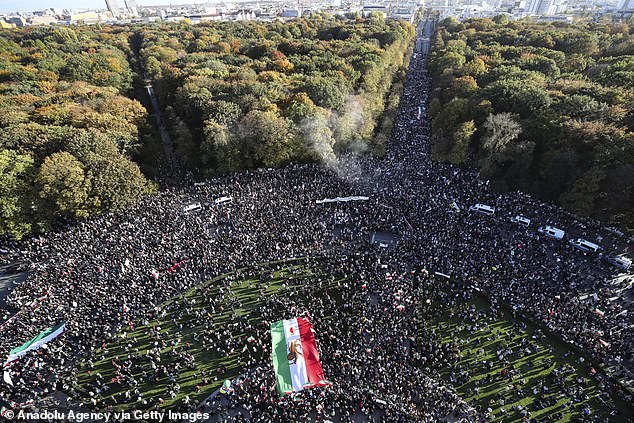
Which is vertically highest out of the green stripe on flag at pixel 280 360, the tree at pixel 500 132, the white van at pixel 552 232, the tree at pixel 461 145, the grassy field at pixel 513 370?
the tree at pixel 500 132

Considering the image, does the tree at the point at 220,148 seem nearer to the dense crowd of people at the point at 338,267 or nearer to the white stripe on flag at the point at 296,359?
the dense crowd of people at the point at 338,267

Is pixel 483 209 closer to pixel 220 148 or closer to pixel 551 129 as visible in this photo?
pixel 551 129

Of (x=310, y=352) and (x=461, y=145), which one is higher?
(x=461, y=145)

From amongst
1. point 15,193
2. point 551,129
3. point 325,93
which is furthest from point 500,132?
point 15,193

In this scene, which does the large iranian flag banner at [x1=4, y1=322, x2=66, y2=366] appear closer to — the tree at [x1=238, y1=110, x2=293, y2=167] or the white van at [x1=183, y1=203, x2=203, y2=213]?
the white van at [x1=183, y1=203, x2=203, y2=213]

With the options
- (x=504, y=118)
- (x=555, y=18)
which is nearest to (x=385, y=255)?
(x=504, y=118)

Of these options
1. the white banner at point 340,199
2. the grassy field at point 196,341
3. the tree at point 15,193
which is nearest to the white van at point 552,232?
the white banner at point 340,199

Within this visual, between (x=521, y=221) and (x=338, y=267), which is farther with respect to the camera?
(x=521, y=221)
